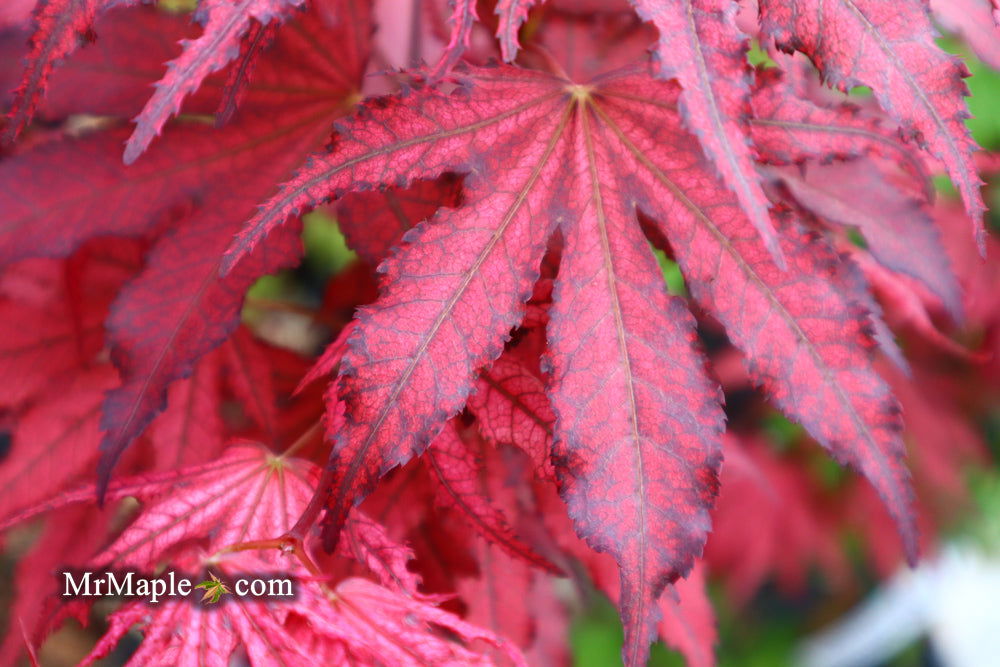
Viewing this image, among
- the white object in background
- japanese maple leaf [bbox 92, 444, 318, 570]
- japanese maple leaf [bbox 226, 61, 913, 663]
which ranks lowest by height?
the white object in background

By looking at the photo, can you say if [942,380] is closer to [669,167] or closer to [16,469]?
[669,167]

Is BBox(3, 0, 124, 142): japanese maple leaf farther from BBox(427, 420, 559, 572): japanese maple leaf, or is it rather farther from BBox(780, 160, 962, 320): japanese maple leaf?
BBox(780, 160, 962, 320): japanese maple leaf

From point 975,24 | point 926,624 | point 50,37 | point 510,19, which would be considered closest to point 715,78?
point 510,19

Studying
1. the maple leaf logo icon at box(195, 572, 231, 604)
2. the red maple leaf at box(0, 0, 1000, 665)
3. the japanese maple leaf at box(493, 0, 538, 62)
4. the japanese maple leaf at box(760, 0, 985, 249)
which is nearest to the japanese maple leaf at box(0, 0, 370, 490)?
the red maple leaf at box(0, 0, 1000, 665)

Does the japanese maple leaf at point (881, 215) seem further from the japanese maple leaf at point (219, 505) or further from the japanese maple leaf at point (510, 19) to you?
the japanese maple leaf at point (219, 505)

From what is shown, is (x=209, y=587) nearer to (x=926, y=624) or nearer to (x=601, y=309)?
(x=601, y=309)

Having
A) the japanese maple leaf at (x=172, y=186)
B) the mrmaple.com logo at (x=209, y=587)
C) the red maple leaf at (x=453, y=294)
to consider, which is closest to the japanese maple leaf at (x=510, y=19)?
the red maple leaf at (x=453, y=294)

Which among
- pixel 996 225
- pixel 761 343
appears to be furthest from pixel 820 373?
pixel 996 225
